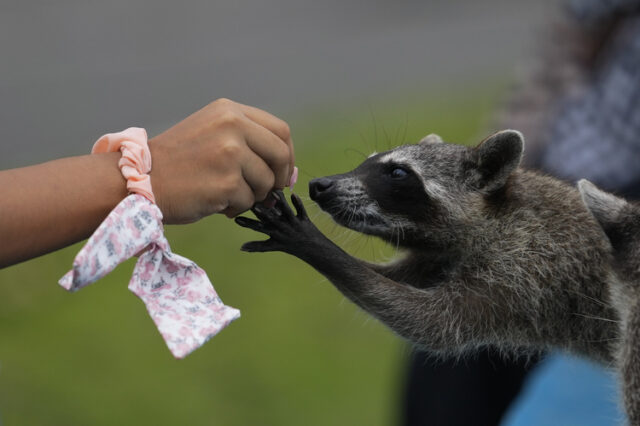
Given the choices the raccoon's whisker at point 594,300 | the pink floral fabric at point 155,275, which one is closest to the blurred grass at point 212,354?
the raccoon's whisker at point 594,300

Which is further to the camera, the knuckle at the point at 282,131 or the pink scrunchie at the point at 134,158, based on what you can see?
the knuckle at the point at 282,131

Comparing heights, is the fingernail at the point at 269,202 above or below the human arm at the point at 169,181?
below

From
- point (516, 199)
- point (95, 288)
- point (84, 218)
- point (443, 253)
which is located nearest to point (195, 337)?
point (84, 218)

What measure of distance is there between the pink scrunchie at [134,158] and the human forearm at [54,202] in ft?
0.15

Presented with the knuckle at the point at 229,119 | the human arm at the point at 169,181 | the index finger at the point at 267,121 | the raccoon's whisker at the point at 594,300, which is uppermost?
the knuckle at the point at 229,119

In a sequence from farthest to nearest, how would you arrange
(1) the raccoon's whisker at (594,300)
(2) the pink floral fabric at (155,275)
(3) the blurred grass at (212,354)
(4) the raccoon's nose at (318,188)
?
1. (3) the blurred grass at (212,354)
2. (4) the raccoon's nose at (318,188)
3. (1) the raccoon's whisker at (594,300)
4. (2) the pink floral fabric at (155,275)

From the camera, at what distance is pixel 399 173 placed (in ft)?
11.7

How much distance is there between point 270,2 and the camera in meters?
17.5

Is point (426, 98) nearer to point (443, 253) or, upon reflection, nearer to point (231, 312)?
point (443, 253)

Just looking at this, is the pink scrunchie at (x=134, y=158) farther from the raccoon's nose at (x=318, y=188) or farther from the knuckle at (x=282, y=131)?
the raccoon's nose at (x=318, y=188)

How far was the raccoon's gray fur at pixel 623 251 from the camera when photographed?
3023 mm

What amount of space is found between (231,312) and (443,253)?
1148 millimetres

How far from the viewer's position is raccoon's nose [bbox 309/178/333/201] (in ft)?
11.3

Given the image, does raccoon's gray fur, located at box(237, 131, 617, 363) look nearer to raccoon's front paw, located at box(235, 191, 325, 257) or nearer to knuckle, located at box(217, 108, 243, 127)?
raccoon's front paw, located at box(235, 191, 325, 257)
